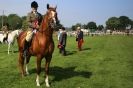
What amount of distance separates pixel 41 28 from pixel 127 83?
4.27 m

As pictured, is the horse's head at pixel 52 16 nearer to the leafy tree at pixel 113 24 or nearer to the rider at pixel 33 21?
the rider at pixel 33 21

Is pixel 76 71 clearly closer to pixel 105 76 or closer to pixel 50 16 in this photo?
pixel 105 76

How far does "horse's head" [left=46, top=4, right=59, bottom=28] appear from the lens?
445 inches

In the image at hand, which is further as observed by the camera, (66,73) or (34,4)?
(66,73)

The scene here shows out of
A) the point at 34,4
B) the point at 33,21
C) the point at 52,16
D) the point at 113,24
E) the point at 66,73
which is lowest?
the point at 113,24

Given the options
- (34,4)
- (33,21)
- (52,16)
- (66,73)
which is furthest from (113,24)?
(52,16)

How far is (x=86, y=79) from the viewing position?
1372 centimetres

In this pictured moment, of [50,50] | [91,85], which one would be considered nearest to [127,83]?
[91,85]

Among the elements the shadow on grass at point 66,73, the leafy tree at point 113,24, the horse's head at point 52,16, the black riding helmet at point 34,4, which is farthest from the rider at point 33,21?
the leafy tree at point 113,24

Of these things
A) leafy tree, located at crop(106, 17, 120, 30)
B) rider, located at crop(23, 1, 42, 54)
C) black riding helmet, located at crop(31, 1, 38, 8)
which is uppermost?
black riding helmet, located at crop(31, 1, 38, 8)

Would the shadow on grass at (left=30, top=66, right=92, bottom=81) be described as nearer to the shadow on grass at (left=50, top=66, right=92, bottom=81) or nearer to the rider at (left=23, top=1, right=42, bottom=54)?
the shadow on grass at (left=50, top=66, right=92, bottom=81)

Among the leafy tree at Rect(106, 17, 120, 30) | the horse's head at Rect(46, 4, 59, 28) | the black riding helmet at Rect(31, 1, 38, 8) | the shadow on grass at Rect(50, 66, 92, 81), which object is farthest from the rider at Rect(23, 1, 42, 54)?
the leafy tree at Rect(106, 17, 120, 30)

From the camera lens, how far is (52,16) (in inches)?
453

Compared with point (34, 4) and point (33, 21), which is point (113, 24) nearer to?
point (34, 4)
